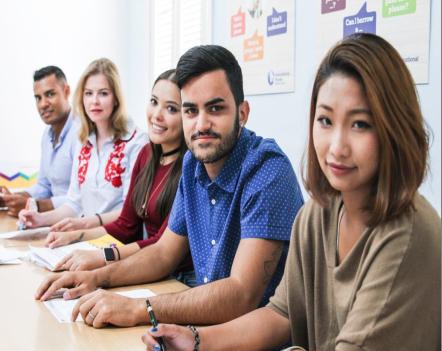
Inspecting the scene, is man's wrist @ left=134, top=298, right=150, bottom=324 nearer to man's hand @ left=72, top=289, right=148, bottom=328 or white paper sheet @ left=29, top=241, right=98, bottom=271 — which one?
man's hand @ left=72, top=289, right=148, bottom=328

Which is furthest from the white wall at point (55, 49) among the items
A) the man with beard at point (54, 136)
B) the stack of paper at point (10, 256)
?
the stack of paper at point (10, 256)

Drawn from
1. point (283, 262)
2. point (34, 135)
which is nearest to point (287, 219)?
point (283, 262)

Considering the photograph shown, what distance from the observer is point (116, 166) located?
273 centimetres

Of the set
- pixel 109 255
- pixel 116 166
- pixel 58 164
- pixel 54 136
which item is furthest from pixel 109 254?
pixel 54 136

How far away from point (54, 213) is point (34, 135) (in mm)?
1560

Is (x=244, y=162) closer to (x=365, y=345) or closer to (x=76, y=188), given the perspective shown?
(x=365, y=345)

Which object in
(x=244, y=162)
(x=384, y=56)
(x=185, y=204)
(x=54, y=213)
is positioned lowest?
(x=54, y=213)

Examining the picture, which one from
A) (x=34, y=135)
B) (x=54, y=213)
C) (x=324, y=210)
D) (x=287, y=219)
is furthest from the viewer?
(x=34, y=135)

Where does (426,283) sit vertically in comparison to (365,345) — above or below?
above

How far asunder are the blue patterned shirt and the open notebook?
17.5 inches

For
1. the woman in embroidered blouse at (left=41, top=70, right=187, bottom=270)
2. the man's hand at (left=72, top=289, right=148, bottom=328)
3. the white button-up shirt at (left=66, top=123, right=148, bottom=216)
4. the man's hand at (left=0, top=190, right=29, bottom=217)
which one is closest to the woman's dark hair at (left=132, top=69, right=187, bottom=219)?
the woman in embroidered blouse at (left=41, top=70, right=187, bottom=270)

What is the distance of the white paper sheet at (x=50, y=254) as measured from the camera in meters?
1.86

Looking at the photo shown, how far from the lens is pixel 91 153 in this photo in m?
2.88

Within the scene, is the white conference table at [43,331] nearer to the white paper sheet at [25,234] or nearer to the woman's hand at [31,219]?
the white paper sheet at [25,234]
